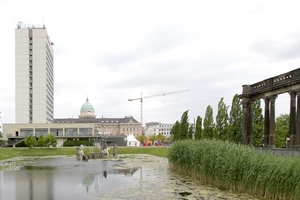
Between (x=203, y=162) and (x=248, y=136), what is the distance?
48.7 feet

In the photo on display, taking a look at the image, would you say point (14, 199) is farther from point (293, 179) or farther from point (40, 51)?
point (40, 51)

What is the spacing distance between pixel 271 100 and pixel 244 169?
1589cm

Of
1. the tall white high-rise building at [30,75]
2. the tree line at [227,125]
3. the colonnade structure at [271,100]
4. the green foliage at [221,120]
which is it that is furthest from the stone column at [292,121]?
the tall white high-rise building at [30,75]

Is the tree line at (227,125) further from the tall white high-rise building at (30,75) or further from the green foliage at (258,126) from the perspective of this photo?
the tall white high-rise building at (30,75)

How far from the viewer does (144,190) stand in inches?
791

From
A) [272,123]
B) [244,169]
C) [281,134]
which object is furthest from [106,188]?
[281,134]

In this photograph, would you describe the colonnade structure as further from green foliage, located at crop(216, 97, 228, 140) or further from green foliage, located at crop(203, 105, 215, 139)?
green foliage, located at crop(203, 105, 215, 139)

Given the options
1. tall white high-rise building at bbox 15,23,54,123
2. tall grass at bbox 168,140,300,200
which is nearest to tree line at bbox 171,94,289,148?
tall grass at bbox 168,140,300,200

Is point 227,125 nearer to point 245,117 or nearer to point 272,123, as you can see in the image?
point 245,117

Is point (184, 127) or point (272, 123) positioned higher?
point (272, 123)

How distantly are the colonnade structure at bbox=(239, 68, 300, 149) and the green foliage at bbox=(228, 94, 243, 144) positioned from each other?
10.8m

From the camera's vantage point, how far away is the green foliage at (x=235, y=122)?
4689cm

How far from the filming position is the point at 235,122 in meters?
48.5

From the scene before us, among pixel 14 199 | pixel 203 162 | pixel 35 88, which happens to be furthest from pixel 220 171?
Answer: pixel 35 88
